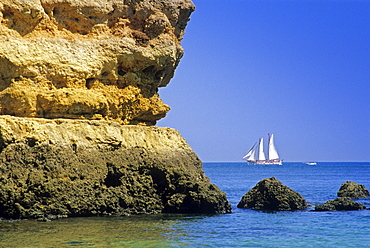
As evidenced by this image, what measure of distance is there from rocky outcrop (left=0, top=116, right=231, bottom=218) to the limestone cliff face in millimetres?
1333

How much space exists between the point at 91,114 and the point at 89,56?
2.49 metres

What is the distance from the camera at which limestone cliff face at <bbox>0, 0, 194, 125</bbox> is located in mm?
24109

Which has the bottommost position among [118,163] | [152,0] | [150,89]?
[118,163]

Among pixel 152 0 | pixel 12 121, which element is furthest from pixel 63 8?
pixel 12 121

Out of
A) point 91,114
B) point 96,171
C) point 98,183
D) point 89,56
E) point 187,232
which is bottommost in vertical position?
point 187,232

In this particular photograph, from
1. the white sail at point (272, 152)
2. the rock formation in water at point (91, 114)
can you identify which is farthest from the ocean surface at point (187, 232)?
the white sail at point (272, 152)

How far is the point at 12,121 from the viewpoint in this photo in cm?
2231

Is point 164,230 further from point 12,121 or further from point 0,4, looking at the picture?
point 0,4

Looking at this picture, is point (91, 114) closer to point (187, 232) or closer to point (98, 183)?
point (98, 183)

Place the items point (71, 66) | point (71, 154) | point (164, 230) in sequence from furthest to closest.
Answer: point (71, 66) → point (71, 154) → point (164, 230)

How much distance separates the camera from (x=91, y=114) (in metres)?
25.5

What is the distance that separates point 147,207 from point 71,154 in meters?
3.94

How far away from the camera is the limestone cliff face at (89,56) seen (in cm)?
2411

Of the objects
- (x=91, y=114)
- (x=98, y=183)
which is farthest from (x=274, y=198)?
(x=91, y=114)
